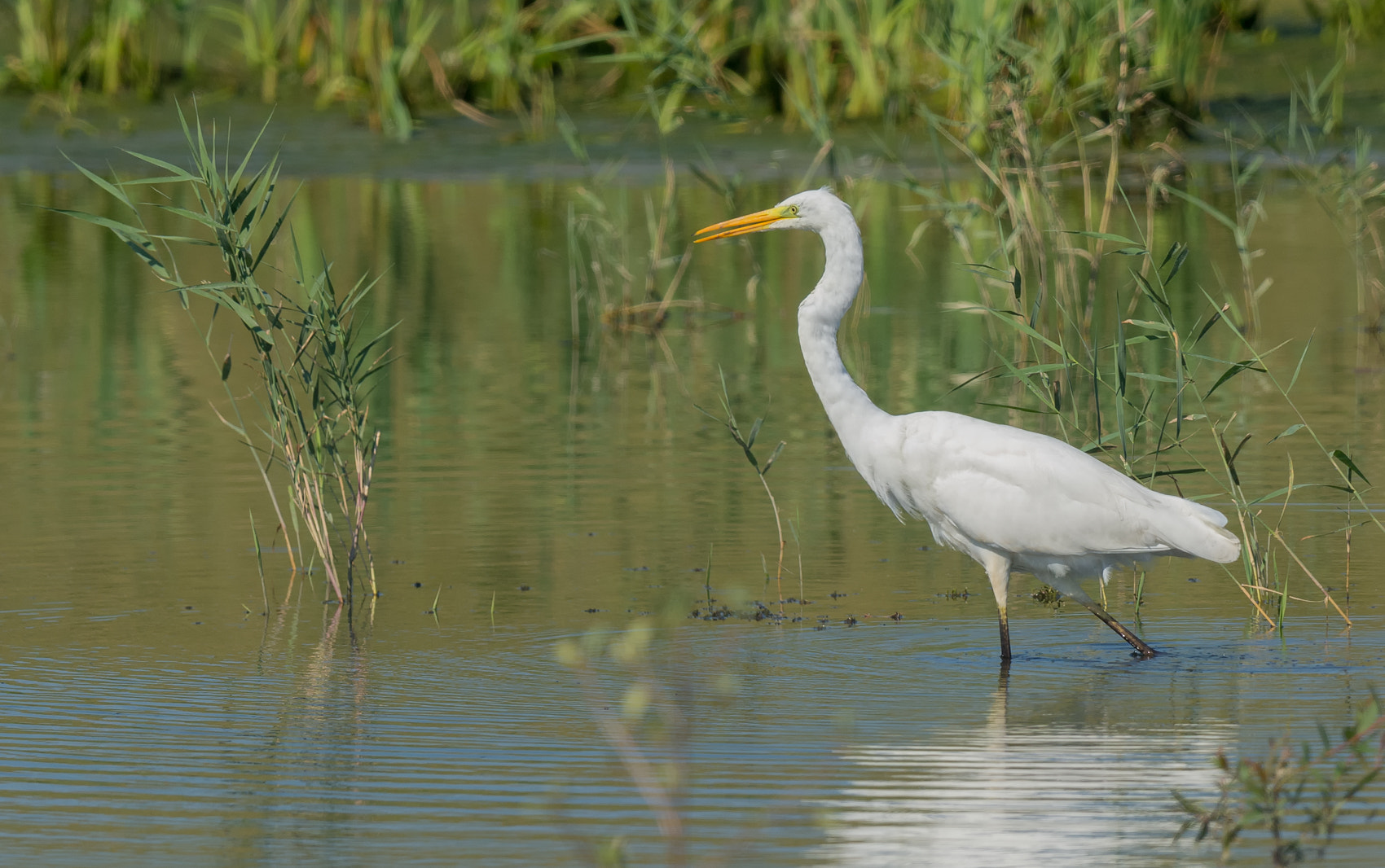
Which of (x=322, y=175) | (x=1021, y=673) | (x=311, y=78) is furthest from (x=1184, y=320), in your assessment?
(x=311, y=78)

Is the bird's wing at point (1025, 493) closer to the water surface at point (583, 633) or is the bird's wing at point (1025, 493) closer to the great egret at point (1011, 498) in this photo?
the great egret at point (1011, 498)

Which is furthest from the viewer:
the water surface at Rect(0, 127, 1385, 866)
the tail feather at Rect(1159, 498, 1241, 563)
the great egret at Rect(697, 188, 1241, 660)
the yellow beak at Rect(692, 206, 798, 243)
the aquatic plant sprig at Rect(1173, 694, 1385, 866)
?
the yellow beak at Rect(692, 206, 798, 243)

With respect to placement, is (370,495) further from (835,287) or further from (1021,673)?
(1021,673)

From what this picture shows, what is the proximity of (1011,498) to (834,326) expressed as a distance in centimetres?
89

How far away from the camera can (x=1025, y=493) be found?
20.8 feet

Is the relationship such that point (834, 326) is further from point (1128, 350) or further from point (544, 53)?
point (544, 53)

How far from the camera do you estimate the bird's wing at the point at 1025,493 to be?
6316mm

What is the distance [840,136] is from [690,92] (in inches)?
89.8

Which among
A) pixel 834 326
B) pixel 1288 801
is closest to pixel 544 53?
pixel 834 326

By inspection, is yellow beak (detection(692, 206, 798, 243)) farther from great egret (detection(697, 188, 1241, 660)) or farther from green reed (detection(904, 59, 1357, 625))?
green reed (detection(904, 59, 1357, 625))

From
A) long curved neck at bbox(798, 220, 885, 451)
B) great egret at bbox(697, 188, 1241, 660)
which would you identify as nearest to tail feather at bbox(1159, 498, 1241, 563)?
great egret at bbox(697, 188, 1241, 660)

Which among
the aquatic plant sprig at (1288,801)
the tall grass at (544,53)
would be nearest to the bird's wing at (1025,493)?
the aquatic plant sprig at (1288,801)

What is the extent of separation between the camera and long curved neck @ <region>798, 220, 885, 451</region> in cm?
675

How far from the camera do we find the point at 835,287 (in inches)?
269
